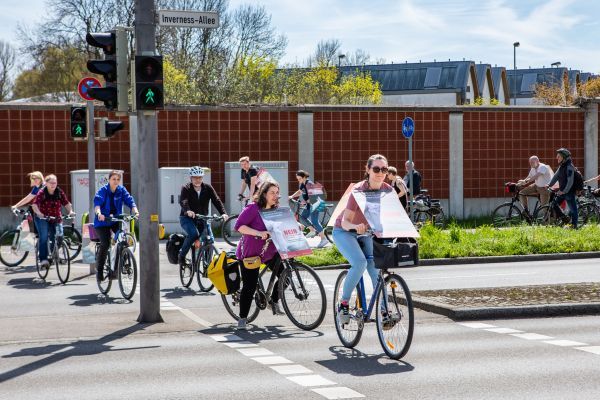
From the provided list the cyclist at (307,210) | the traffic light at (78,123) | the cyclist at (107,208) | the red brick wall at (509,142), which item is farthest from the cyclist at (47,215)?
the red brick wall at (509,142)

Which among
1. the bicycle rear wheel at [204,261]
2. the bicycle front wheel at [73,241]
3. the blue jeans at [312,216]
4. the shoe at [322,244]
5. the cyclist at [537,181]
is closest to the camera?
the bicycle rear wheel at [204,261]

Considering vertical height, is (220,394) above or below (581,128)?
below

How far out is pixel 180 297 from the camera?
14.4 metres

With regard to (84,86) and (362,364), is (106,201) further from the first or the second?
(362,364)

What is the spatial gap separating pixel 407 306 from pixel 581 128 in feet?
73.2

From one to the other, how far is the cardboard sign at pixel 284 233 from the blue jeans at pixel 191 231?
4275 millimetres

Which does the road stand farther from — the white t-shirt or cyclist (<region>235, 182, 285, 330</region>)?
the white t-shirt

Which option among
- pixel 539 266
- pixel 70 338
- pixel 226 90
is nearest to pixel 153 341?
pixel 70 338

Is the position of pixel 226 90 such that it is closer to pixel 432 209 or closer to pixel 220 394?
pixel 432 209

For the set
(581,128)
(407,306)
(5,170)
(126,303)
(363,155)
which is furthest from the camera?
(581,128)

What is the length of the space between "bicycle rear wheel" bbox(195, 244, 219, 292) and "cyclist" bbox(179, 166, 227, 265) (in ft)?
1.38

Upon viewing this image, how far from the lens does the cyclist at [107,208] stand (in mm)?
14609

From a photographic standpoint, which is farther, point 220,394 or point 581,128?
point 581,128

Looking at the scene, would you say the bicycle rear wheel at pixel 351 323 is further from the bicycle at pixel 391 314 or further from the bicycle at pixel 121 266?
the bicycle at pixel 121 266
